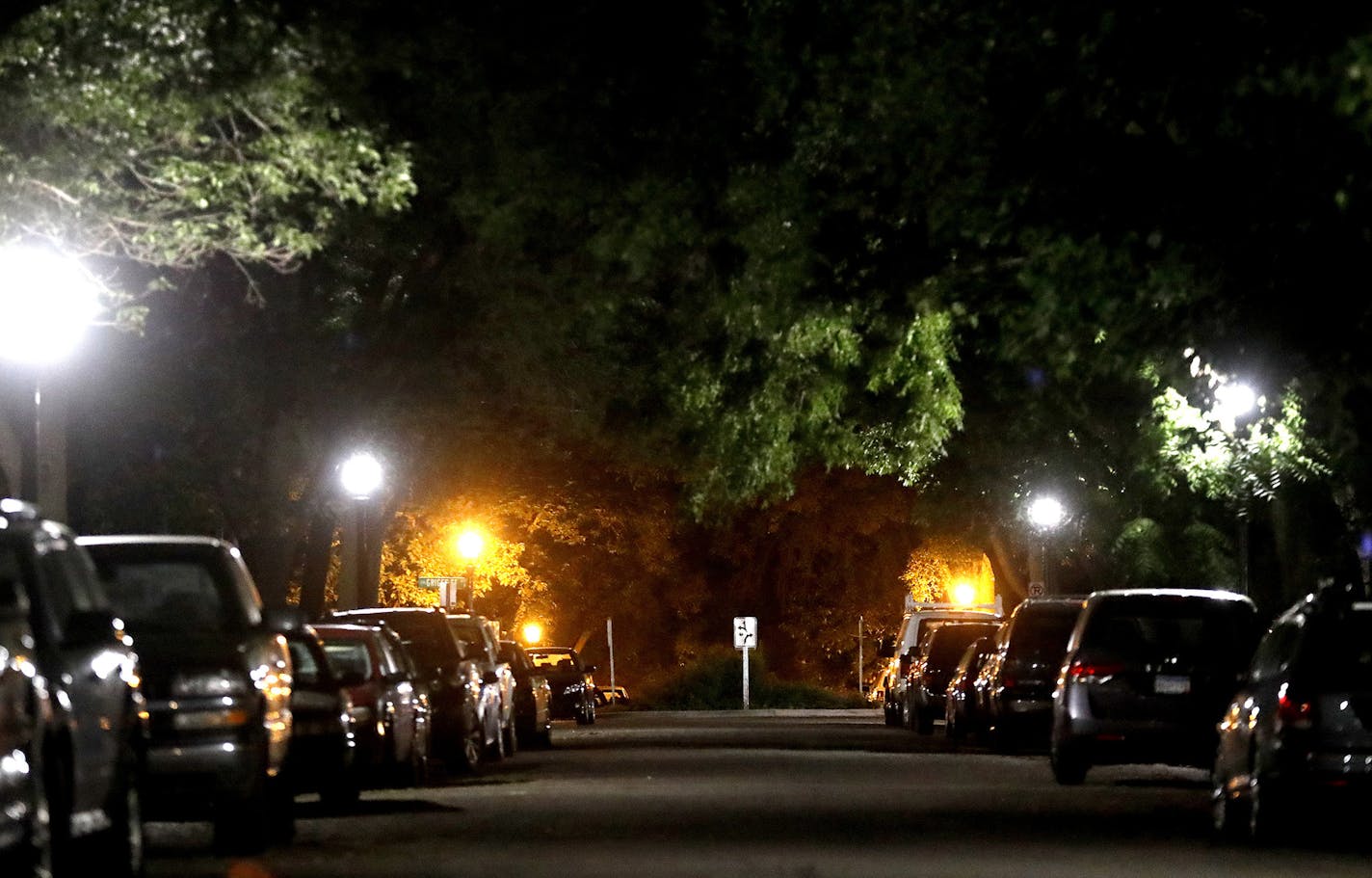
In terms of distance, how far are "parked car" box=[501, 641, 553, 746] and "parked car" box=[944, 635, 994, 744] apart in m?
5.55

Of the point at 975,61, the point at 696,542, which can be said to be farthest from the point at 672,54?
the point at 696,542

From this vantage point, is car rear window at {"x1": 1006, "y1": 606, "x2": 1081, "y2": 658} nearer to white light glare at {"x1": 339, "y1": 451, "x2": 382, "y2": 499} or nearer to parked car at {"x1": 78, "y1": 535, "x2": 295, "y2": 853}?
white light glare at {"x1": 339, "y1": 451, "x2": 382, "y2": 499}

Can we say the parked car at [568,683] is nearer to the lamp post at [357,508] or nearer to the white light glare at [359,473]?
the lamp post at [357,508]

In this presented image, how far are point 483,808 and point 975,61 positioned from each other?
7.15 meters

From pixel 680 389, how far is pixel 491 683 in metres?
8.49

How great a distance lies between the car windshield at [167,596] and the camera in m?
17.0

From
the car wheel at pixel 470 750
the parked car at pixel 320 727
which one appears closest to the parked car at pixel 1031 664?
the car wheel at pixel 470 750

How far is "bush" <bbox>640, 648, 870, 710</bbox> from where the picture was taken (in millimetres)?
67625

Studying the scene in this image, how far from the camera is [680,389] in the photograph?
123 feet

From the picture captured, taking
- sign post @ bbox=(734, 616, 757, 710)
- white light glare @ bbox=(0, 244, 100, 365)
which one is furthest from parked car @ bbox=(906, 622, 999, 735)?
sign post @ bbox=(734, 616, 757, 710)

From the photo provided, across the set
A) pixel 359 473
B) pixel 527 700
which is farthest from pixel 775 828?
pixel 359 473

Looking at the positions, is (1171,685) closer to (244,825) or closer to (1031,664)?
(1031,664)

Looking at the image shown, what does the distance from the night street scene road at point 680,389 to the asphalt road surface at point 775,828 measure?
5.0 inches

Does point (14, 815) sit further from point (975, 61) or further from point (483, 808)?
point (975, 61)
